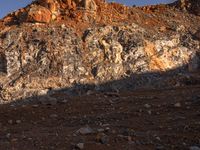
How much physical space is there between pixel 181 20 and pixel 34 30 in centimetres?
631

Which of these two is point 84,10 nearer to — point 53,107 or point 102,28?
point 102,28

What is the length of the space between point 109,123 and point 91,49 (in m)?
8.64

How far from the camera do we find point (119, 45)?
1758 centimetres

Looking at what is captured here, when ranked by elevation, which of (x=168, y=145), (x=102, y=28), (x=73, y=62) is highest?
(x=102, y=28)

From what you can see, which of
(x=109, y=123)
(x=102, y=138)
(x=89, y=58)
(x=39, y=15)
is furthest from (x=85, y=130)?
(x=39, y=15)

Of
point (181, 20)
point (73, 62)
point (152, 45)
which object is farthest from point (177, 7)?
point (73, 62)

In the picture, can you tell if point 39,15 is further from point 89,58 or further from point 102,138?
point 102,138

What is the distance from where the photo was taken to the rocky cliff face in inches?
638

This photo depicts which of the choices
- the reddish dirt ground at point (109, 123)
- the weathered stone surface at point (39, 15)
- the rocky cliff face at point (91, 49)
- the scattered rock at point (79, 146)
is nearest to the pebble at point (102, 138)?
the reddish dirt ground at point (109, 123)

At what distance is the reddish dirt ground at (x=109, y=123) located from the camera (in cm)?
750

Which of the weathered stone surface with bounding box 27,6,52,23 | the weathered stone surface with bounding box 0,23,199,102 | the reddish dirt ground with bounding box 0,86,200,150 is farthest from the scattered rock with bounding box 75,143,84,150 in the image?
the weathered stone surface with bounding box 27,6,52,23

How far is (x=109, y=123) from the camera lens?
8.92 meters

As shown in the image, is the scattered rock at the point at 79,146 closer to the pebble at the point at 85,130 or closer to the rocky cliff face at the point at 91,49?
the pebble at the point at 85,130

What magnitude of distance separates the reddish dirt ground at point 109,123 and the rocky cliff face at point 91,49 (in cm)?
467
